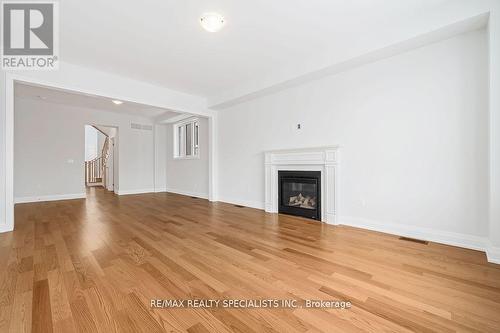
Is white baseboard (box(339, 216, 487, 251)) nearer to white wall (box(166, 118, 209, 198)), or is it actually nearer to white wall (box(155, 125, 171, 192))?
white wall (box(166, 118, 209, 198))

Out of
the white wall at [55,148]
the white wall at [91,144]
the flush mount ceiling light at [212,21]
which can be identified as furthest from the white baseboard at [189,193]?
the white wall at [91,144]

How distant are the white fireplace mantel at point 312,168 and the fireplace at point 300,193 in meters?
0.08

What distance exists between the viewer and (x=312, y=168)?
12.6 feet

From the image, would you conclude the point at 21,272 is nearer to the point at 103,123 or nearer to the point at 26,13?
the point at 26,13

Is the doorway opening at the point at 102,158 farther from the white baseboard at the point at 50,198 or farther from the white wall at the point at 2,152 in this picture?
the white wall at the point at 2,152

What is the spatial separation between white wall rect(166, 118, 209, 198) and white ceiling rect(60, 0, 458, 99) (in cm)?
253

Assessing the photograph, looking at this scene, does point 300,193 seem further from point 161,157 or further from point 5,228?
point 161,157

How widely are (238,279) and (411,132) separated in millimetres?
2804

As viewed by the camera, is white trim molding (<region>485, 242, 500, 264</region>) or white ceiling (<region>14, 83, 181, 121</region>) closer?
white trim molding (<region>485, 242, 500, 264</region>)

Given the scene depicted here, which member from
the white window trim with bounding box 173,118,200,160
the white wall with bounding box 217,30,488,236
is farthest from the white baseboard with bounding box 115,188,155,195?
the white wall with bounding box 217,30,488,236

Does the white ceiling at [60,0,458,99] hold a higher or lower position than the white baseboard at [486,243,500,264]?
higher

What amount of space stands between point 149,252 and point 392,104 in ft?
11.8

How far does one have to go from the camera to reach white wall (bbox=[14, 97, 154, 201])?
5664mm

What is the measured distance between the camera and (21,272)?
→ 1927 mm
